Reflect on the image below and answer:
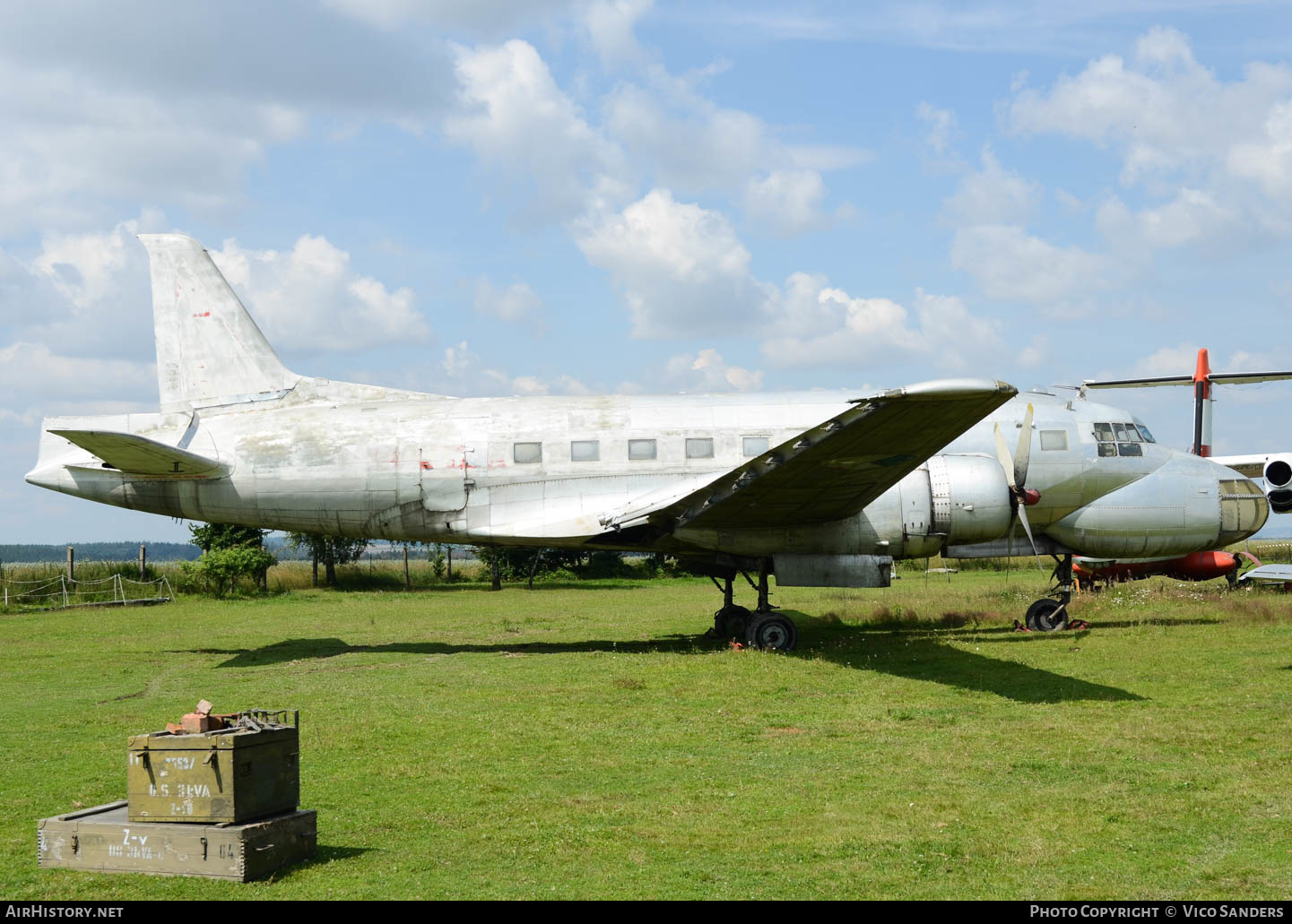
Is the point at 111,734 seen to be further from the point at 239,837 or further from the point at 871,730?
the point at 871,730

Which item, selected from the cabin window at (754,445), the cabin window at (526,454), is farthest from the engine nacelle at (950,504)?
the cabin window at (526,454)

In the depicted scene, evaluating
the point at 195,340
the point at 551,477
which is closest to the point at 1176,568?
the point at 551,477

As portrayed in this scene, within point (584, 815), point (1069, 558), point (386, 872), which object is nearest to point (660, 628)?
point (1069, 558)

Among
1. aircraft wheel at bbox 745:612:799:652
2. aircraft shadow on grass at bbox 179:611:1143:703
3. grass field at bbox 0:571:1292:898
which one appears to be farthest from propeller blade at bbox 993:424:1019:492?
aircraft wheel at bbox 745:612:799:652

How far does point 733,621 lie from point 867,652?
391cm

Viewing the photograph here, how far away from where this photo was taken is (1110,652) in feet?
57.5

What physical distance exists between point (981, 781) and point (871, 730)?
2.56 meters

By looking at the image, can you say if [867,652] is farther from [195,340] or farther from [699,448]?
[195,340]

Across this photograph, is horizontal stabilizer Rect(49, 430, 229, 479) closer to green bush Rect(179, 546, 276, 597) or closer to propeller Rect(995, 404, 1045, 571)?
propeller Rect(995, 404, 1045, 571)

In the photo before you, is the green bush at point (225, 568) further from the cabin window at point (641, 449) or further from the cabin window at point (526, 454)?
the cabin window at point (641, 449)

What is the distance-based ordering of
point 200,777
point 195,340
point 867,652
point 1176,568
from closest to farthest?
1. point 200,777
2. point 867,652
3. point 195,340
4. point 1176,568

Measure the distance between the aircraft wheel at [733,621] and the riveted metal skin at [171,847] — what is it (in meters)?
15.4

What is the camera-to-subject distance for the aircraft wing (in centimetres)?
1345

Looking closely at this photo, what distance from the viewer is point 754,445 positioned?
19.9 metres
